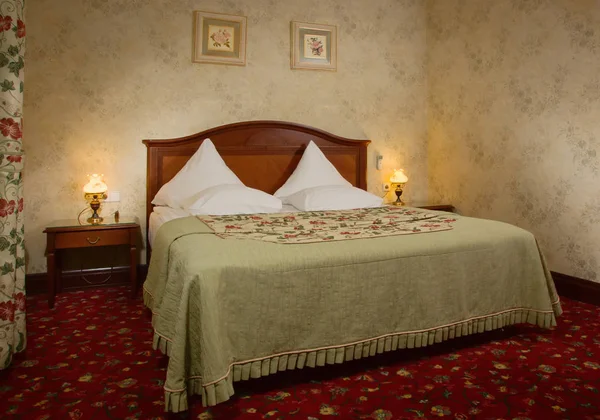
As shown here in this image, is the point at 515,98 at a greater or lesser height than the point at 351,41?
lesser

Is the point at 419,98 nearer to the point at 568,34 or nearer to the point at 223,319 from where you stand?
the point at 568,34

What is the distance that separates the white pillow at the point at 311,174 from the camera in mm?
3959

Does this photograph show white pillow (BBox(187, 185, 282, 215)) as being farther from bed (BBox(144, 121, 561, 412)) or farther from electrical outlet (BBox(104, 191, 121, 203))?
electrical outlet (BBox(104, 191, 121, 203))

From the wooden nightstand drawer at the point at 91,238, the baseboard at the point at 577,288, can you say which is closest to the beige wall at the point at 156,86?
the wooden nightstand drawer at the point at 91,238

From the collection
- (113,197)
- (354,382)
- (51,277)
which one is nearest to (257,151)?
(113,197)

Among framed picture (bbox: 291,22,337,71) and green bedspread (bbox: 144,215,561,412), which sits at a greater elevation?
framed picture (bbox: 291,22,337,71)

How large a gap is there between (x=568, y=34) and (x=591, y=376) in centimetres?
256

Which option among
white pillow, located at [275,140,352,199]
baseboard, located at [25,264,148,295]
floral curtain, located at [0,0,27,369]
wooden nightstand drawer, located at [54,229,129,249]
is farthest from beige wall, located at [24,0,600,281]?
floral curtain, located at [0,0,27,369]

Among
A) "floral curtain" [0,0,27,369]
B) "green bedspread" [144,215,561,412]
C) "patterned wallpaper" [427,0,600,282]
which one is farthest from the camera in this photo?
"patterned wallpaper" [427,0,600,282]

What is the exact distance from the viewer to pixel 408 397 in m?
1.87

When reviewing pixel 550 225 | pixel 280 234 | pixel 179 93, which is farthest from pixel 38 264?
pixel 550 225

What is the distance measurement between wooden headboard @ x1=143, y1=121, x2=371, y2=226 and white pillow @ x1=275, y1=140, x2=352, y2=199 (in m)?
0.13

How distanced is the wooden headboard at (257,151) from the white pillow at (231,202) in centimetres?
Result: 59

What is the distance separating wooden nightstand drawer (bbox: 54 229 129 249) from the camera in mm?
3154
